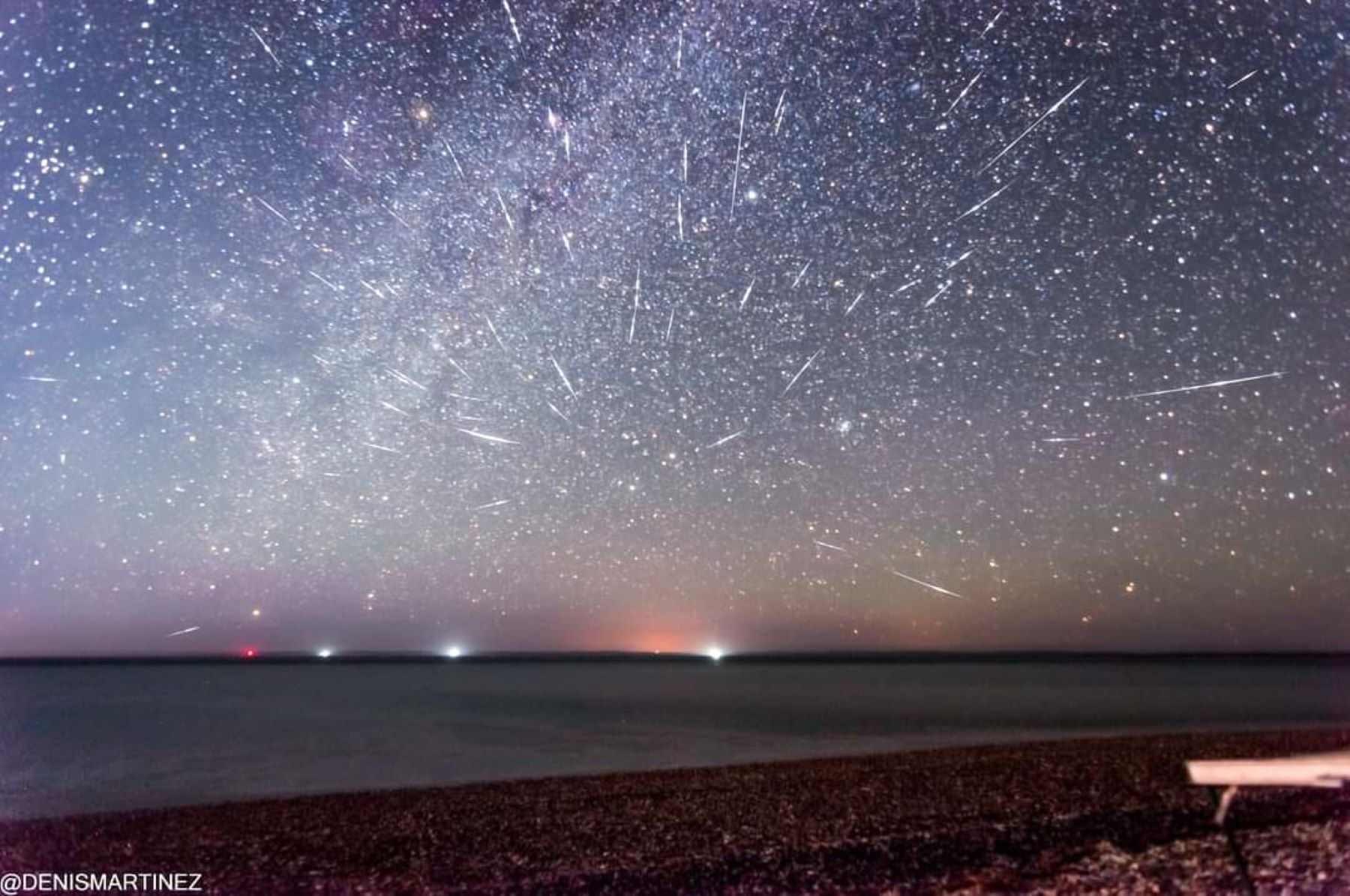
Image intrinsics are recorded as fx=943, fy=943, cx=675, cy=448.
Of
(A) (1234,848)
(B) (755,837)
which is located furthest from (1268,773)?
(B) (755,837)

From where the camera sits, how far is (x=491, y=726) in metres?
37.0

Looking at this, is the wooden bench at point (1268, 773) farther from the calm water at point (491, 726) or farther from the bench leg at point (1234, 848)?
the calm water at point (491, 726)

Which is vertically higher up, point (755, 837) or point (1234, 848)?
point (1234, 848)

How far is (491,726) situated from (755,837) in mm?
28612

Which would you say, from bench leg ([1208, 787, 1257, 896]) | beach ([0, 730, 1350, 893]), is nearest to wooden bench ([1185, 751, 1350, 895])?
bench leg ([1208, 787, 1257, 896])

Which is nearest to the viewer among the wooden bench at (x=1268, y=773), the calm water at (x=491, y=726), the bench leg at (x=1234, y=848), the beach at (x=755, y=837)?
the wooden bench at (x=1268, y=773)

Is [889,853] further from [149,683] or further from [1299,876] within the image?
[149,683]

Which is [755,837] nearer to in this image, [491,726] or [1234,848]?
[1234,848]

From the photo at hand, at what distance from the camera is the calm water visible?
22203 mm

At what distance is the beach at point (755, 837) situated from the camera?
7.36 meters

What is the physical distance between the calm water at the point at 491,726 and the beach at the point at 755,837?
587 centimetres

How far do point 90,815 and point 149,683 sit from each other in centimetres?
7651

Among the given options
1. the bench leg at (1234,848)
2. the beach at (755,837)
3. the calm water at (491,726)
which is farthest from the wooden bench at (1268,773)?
the calm water at (491,726)

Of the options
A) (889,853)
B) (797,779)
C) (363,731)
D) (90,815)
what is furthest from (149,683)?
(889,853)
